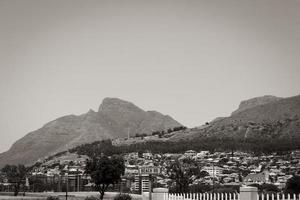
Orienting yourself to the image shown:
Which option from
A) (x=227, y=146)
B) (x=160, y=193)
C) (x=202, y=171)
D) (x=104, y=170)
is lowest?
(x=202, y=171)

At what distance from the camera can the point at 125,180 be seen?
13062cm

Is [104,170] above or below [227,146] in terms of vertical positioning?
below

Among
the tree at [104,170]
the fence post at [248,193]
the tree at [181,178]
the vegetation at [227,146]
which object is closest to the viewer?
the fence post at [248,193]

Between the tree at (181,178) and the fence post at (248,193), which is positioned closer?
the fence post at (248,193)

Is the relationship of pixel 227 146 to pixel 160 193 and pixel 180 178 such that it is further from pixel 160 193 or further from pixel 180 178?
pixel 160 193

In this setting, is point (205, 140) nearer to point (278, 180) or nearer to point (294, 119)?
point (294, 119)

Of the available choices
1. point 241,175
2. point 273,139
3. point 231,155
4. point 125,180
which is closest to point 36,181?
point 125,180

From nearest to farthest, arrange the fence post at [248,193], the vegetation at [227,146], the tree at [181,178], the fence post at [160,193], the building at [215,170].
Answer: the fence post at [248,193], the fence post at [160,193], the tree at [181,178], the building at [215,170], the vegetation at [227,146]

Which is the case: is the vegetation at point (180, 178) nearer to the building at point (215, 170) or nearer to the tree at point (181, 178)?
the tree at point (181, 178)

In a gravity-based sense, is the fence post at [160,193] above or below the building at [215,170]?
above

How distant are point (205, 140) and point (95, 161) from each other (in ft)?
394

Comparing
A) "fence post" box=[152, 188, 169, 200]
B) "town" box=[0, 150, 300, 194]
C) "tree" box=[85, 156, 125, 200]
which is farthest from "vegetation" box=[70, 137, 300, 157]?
"fence post" box=[152, 188, 169, 200]

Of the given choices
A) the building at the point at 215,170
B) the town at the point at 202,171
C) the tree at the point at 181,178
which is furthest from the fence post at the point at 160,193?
the building at the point at 215,170

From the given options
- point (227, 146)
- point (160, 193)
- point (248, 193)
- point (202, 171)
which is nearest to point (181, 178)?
point (160, 193)
